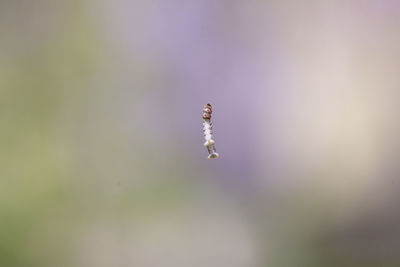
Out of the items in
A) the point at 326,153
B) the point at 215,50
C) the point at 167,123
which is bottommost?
the point at 326,153

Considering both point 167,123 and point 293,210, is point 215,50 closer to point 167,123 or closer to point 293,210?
point 167,123

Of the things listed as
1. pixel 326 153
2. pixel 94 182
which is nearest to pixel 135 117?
pixel 94 182

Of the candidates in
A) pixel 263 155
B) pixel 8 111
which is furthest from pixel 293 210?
pixel 8 111

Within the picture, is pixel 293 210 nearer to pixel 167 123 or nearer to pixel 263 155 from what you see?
pixel 263 155

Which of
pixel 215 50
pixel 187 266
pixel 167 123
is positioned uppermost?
pixel 215 50

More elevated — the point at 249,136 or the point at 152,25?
the point at 152,25

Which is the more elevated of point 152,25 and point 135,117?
point 152,25
